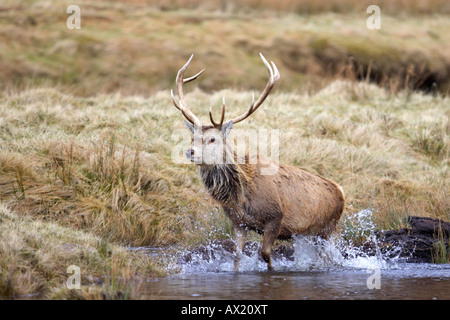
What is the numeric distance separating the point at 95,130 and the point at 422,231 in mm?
6170

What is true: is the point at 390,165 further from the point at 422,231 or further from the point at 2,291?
the point at 2,291

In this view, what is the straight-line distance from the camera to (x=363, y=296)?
673cm

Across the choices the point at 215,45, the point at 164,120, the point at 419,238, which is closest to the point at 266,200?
the point at 419,238

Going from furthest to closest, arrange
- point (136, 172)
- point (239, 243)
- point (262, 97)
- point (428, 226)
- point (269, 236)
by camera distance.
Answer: point (136, 172) → point (428, 226) → point (262, 97) → point (239, 243) → point (269, 236)

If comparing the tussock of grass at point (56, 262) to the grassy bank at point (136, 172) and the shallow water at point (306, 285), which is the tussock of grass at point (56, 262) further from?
the shallow water at point (306, 285)

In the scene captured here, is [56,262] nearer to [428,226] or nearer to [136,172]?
[136,172]

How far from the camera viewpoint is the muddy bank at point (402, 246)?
8.79 meters

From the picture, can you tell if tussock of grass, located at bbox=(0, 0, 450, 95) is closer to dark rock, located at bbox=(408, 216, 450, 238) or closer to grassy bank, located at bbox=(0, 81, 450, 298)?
grassy bank, located at bbox=(0, 81, 450, 298)

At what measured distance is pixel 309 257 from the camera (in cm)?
885

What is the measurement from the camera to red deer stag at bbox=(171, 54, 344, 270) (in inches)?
324

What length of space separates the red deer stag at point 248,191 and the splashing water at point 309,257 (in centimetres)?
19

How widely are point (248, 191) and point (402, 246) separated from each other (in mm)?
2176

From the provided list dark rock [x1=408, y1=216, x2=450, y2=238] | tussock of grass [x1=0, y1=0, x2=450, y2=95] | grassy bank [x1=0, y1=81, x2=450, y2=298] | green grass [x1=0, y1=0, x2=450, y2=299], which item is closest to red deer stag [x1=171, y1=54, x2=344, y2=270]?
green grass [x1=0, y1=0, x2=450, y2=299]

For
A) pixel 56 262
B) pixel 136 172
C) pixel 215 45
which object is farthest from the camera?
pixel 215 45
